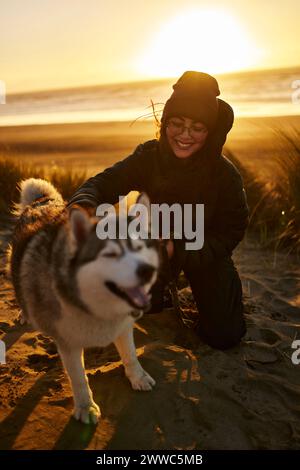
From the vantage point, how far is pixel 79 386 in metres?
2.72

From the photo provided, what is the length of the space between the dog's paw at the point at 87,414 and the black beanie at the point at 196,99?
2212mm

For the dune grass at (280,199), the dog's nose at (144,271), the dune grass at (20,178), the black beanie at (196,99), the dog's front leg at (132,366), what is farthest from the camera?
the dune grass at (20,178)

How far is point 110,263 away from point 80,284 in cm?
22

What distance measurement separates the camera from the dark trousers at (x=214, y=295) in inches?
140

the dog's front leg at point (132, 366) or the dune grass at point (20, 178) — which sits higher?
the dune grass at point (20, 178)

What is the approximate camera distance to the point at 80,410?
272 cm

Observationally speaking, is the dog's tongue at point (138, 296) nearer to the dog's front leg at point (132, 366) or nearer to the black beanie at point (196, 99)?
the dog's front leg at point (132, 366)

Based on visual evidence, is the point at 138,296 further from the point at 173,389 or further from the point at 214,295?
the point at 214,295

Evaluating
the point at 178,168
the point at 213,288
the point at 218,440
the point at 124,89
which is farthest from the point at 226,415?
the point at 124,89

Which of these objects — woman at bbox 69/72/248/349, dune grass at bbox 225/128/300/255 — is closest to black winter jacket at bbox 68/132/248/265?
woman at bbox 69/72/248/349

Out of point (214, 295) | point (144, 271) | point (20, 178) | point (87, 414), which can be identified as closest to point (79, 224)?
point (144, 271)

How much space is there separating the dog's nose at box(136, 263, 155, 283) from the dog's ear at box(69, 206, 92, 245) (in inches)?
13.0

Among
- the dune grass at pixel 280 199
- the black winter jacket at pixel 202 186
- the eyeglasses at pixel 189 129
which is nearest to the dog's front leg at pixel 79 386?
the black winter jacket at pixel 202 186
